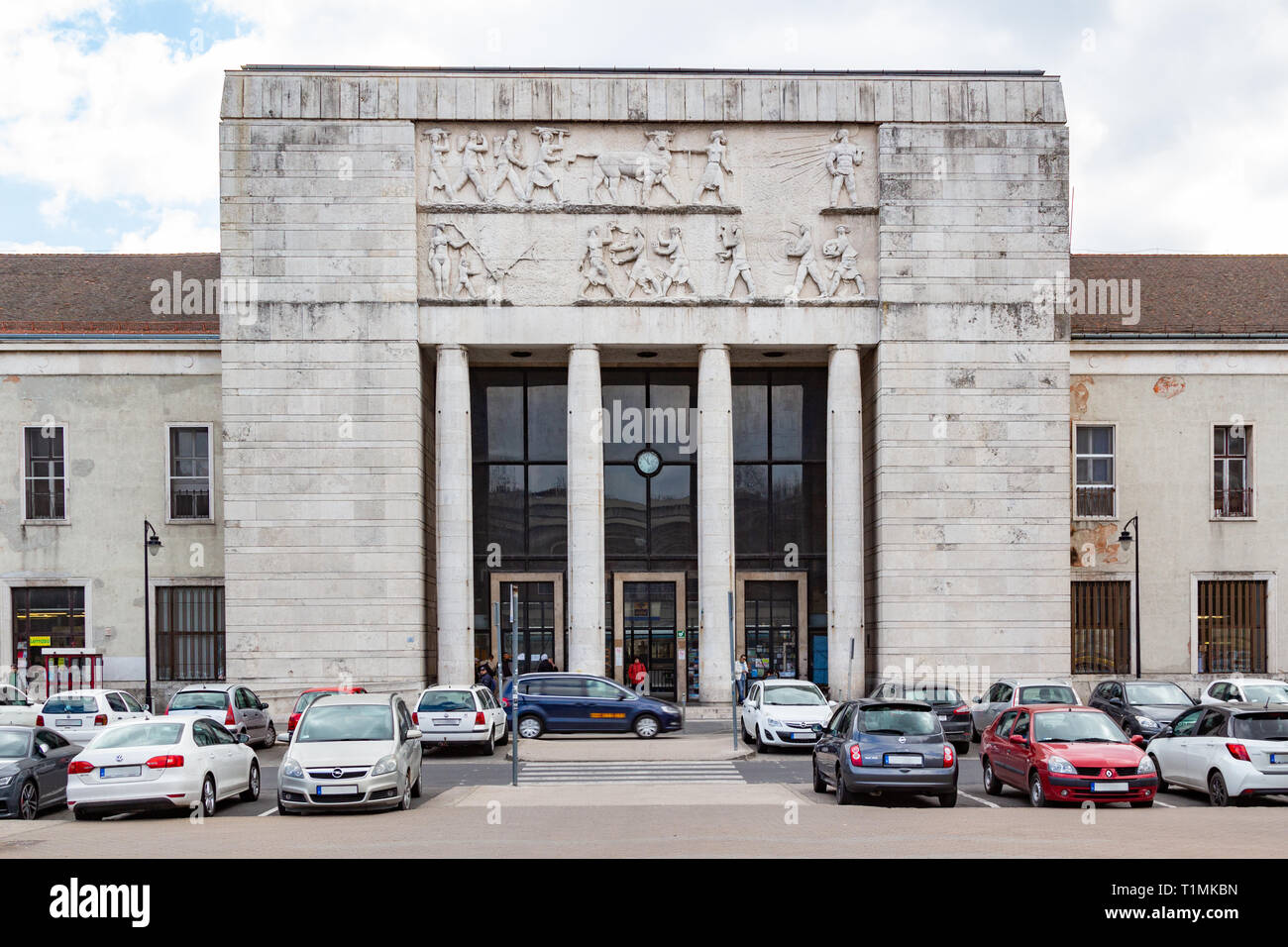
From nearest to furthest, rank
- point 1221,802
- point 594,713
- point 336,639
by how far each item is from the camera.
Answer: point 1221,802
point 594,713
point 336,639

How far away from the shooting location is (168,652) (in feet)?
136

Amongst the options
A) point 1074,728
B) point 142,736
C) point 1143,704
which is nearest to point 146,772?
point 142,736

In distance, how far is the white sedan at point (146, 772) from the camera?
61.7 feet

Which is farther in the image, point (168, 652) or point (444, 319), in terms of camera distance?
point (168, 652)

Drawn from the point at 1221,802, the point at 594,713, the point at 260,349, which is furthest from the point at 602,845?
the point at 260,349

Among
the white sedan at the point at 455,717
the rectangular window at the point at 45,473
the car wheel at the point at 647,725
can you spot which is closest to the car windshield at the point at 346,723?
the white sedan at the point at 455,717

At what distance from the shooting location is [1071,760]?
19031 mm

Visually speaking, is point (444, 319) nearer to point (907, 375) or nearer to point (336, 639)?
point (336, 639)

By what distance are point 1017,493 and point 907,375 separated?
4474 millimetres

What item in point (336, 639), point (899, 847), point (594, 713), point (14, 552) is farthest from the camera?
point (14, 552)

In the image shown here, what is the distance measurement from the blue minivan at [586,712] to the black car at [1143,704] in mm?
9700

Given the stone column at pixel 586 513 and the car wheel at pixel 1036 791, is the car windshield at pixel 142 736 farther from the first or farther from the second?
the stone column at pixel 586 513

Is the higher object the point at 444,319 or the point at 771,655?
the point at 444,319

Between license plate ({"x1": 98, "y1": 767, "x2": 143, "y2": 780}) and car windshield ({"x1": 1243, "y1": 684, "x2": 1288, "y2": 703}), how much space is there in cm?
2218
